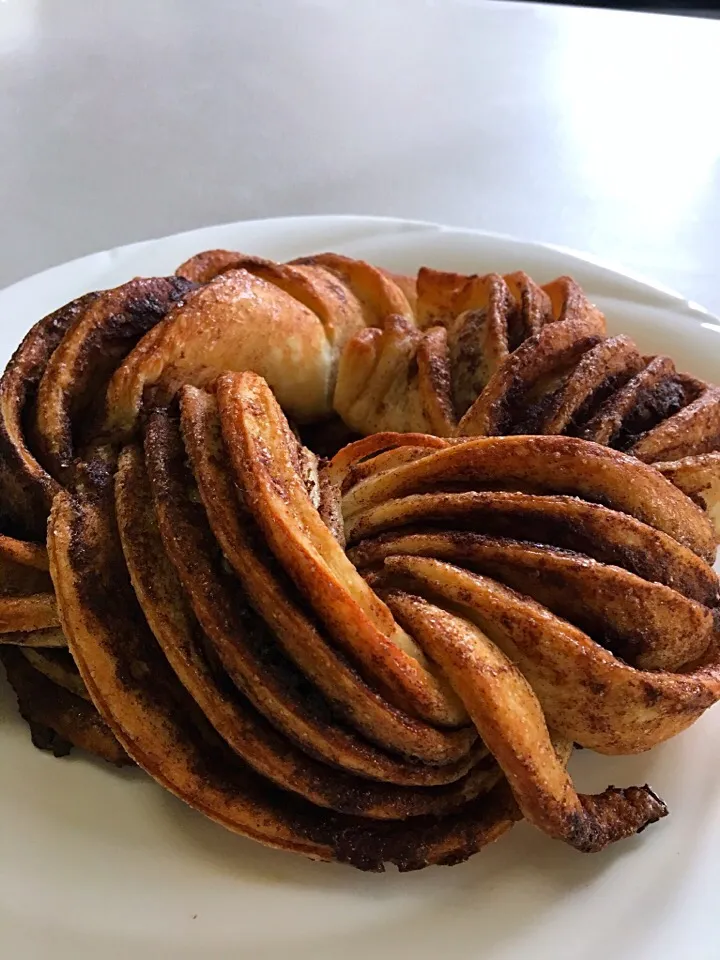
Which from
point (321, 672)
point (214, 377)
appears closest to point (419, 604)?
point (321, 672)

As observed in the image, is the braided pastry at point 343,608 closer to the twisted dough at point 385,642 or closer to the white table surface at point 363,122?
the twisted dough at point 385,642

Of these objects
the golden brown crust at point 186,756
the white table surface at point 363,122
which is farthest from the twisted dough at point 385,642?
the white table surface at point 363,122

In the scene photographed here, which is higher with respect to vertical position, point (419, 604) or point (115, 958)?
point (419, 604)

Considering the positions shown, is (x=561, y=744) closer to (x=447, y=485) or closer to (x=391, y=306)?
(x=447, y=485)

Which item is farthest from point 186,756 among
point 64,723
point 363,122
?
point 363,122

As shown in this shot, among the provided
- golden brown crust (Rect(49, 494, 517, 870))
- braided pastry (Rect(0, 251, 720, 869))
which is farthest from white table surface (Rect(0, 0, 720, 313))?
golden brown crust (Rect(49, 494, 517, 870))
